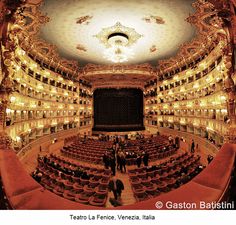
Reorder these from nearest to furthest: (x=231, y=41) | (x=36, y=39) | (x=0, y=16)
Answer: (x=0, y=16)
(x=231, y=41)
(x=36, y=39)

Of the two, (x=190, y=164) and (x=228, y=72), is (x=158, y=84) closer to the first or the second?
(x=190, y=164)

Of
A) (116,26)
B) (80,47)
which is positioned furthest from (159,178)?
(80,47)

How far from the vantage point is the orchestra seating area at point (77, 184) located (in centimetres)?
675

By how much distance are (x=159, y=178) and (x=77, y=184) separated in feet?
12.8

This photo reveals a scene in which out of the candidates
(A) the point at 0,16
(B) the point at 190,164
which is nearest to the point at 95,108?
(B) the point at 190,164

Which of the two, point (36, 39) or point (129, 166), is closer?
point (129, 166)

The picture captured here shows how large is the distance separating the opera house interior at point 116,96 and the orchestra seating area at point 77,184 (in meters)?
0.05

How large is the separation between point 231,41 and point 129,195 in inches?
272

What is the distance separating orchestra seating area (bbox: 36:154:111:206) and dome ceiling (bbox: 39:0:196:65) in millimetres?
9085

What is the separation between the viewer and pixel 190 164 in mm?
10930

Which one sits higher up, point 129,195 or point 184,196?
point 184,196

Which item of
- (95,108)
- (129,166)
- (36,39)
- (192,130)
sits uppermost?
(36,39)

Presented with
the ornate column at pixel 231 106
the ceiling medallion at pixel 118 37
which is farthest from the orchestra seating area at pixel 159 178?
the ceiling medallion at pixel 118 37
